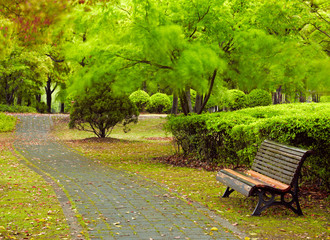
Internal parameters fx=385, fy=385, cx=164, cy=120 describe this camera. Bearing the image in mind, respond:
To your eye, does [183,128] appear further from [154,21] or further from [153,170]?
[154,21]

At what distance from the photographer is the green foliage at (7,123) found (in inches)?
866

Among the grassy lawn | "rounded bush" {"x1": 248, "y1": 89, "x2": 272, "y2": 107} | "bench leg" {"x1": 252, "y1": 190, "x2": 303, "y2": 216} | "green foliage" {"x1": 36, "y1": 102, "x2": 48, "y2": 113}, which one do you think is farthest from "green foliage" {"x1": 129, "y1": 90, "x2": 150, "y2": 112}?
"bench leg" {"x1": 252, "y1": 190, "x2": 303, "y2": 216}

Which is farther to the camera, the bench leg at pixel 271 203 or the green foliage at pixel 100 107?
the green foliage at pixel 100 107

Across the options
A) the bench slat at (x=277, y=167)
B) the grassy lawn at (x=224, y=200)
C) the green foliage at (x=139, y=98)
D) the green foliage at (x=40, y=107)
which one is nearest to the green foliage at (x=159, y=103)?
the green foliage at (x=139, y=98)

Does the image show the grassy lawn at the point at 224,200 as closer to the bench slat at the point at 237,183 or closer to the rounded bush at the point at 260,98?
the bench slat at the point at 237,183

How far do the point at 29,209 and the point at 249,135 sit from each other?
436 cm

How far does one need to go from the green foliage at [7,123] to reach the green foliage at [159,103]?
35.4ft

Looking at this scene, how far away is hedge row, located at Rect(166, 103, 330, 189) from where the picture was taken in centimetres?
650

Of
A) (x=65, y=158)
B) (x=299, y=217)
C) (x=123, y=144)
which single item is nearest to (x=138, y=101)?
Result: (x=123, y=144)

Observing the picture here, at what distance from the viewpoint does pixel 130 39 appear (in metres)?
10.8

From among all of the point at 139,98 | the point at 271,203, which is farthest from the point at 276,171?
the point at 139,98

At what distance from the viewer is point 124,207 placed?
6.05m

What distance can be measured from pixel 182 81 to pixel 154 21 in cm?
181

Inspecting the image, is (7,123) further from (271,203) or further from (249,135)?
(271,203)
